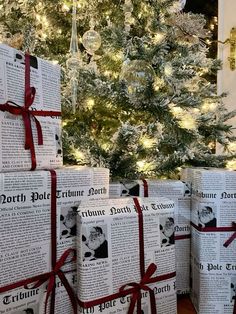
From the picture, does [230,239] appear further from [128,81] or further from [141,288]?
[128,81]

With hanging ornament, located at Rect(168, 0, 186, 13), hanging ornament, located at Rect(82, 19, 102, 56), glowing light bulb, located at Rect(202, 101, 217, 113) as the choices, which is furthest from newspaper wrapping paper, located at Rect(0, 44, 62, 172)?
glowing light bulb, located at Rect(202, 101, 217, 113)

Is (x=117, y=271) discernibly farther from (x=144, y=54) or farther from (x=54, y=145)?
(x=144, y=54)

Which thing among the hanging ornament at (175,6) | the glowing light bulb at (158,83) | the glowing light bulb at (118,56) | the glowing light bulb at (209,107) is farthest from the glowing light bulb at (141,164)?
the hanging ornament at (175,6)

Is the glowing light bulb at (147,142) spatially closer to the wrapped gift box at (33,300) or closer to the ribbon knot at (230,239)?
the ribbon knot at (230,239)

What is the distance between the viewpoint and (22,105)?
765mm

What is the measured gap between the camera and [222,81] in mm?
2400

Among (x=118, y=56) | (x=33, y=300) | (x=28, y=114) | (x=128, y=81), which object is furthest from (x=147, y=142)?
(x=33, y=300)

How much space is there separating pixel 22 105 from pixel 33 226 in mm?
275

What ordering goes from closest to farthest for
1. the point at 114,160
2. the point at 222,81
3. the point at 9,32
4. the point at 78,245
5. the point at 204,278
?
the point at 78,245 → the point at 204,278 → the point at 114,160 → the point at 9,32 → the point at 222,81

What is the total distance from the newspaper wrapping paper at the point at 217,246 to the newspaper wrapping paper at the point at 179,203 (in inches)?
3.9

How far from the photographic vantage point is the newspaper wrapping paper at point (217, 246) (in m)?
0.91

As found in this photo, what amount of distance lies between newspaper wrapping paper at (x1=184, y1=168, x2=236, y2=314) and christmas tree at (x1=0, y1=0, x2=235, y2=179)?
0.75ft

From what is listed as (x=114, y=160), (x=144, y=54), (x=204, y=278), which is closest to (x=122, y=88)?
(x=144, y=54)

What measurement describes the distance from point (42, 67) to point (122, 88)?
0.38 metres
